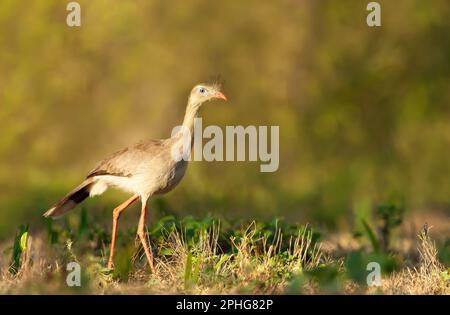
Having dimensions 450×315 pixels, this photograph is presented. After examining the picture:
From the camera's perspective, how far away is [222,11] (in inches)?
539

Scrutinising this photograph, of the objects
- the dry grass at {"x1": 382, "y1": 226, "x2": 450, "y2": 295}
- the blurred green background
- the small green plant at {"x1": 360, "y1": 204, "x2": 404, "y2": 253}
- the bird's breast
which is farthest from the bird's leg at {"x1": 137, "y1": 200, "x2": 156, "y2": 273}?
the blurred green background

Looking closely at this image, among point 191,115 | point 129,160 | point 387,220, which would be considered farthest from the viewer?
point 387,220

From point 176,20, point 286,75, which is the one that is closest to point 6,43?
point 176,20

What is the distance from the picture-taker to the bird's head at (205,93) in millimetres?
6773

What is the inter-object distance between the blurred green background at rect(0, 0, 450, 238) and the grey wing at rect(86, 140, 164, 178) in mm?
5577

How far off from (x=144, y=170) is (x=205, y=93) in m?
0.77

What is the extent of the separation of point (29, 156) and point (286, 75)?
13.0 ft

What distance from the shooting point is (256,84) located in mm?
13461

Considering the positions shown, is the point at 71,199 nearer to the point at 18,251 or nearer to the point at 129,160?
the point at 129,160

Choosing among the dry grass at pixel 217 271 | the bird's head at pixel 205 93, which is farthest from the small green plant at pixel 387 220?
the bird's head at pixel 205 93

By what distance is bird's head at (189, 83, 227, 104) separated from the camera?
22.2ft

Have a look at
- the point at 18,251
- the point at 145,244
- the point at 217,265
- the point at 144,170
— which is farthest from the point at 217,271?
the point at 18,251

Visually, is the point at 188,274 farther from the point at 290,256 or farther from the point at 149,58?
the point at 149,58

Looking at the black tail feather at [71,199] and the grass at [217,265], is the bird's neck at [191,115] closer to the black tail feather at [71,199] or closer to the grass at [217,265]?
the grass at [217,265]
